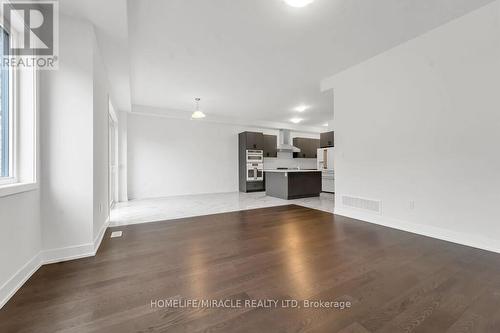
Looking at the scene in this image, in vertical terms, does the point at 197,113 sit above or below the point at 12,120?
above

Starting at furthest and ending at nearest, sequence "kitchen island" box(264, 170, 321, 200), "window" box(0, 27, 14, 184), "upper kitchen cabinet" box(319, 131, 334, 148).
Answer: "upper kitchen cabinet" box(319, 131, 334, 148)
"kitchen island" box(264, 170, 321, 200)
"window" box(0, 27, 14, 184)

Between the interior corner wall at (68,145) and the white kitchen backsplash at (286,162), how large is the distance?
6.60 m

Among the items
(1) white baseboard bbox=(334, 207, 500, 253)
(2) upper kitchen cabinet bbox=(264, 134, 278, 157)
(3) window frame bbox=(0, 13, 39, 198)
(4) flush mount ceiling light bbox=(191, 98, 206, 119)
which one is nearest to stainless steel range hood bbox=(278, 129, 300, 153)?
(2) upper kitchen cabinet bbox=(264, 134, 278, 157)

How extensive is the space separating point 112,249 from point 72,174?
1004 millimetres

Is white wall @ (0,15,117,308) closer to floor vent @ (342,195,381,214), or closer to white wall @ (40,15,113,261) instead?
white wall @ (40,15,113,261)

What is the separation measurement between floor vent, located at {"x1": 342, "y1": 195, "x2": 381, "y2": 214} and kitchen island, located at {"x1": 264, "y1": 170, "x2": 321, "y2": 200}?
213 cm

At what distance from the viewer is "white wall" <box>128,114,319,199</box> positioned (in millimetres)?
6305

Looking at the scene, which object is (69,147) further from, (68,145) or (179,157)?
(179,157)

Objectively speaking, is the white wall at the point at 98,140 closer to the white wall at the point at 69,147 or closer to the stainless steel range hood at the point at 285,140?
the white wall at the point at 69,147

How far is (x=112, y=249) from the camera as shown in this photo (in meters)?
2.50

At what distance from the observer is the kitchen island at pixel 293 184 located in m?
6.02

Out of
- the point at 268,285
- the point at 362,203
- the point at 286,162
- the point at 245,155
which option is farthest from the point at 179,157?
the point at 268,285

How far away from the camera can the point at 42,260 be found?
6.89 ft

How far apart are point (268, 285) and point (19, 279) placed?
2105mm
